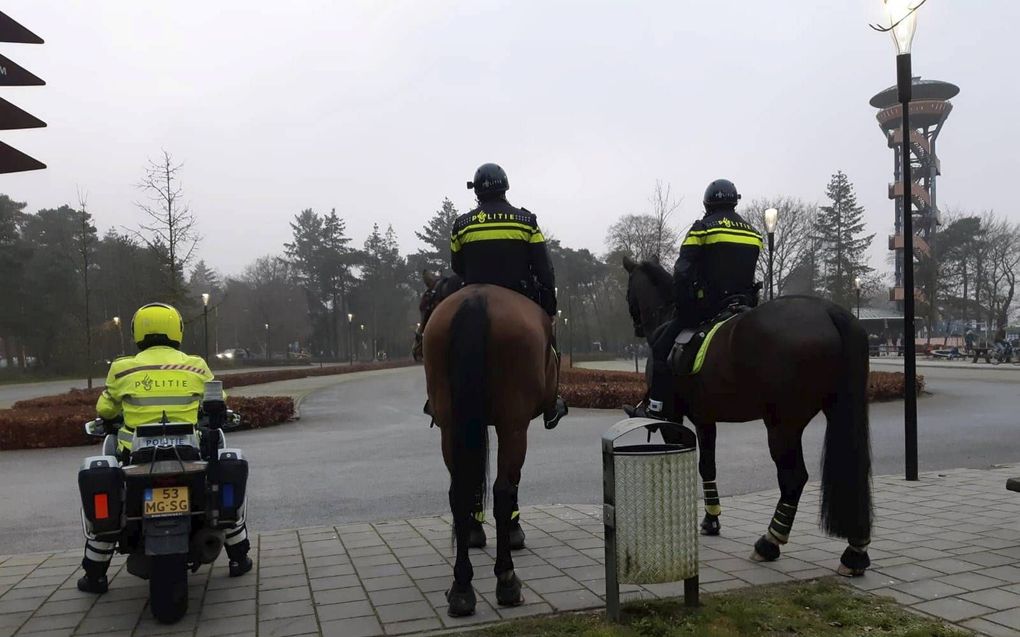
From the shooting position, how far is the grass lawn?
3.66 meters

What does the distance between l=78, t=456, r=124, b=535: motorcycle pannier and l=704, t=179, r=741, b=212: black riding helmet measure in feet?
15.2

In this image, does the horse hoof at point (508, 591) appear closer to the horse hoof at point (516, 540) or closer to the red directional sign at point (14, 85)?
the horse hoof at point (516, 540)

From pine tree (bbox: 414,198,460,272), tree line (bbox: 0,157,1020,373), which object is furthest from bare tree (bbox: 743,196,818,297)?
pine tree (bbox: 414,198,460,272)

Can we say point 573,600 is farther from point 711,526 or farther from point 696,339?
point 696,339

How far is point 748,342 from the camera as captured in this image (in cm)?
493

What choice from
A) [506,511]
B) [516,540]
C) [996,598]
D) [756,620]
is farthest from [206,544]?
[996,598]

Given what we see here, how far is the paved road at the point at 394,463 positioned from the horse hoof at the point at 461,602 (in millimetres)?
3144

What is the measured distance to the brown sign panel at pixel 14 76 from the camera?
385 cm

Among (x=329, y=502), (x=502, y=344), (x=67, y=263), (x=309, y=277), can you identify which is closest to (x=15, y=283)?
(x=67, y=263)

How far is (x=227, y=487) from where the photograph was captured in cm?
455

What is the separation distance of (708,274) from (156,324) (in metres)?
4.05

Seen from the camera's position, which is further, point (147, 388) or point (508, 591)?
point (147, 388)

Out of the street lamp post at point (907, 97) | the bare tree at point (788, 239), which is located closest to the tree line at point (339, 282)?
the bare tree at point (788, 239)

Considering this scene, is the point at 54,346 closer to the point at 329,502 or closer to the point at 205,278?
the point at 205,278
